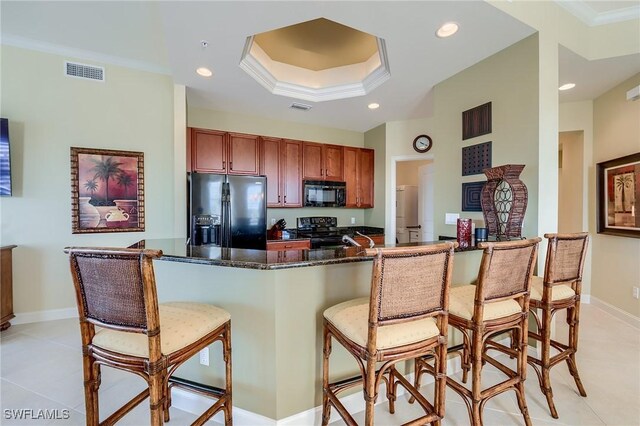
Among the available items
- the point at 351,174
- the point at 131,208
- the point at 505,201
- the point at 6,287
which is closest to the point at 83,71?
the point at 131,208

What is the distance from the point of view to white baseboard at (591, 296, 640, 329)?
3.00 meters

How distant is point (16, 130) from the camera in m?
2.92

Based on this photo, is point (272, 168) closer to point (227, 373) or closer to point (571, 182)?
point (227, 373)

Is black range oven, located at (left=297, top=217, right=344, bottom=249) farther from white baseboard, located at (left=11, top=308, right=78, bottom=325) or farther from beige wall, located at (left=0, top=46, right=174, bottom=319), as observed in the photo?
white baseboard, located at (left=11, top=308, right=78, bottom=325)

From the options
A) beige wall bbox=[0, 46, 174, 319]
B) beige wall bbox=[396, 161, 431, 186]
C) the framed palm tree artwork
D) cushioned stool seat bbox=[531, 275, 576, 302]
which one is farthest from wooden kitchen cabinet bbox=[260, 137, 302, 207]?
beige wall bbox=[396, 161, 431, 186]

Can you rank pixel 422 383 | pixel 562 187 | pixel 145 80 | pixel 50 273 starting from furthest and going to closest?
pixel 562 187
pixel 145 80
pixel 50 273
pixel 422 383

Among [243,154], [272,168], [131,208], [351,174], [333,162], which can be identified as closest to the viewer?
[131,208]

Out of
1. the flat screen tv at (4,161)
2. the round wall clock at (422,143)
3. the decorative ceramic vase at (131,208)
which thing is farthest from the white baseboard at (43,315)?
the round wall clock at (422,143)

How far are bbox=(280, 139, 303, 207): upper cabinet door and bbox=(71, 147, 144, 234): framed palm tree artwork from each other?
1.90m

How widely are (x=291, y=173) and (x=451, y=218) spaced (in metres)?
2.46

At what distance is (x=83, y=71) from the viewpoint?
123 inches

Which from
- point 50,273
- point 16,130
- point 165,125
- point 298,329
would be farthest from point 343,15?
point 50,273

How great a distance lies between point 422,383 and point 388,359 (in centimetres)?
110

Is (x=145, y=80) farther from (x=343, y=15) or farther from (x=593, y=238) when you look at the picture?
(x=593, y=238)
